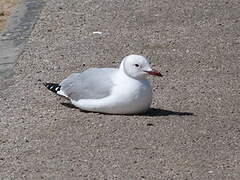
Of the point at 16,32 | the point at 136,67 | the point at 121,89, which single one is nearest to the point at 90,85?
the point at 121,89

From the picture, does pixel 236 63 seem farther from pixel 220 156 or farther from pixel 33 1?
pixel 33 1

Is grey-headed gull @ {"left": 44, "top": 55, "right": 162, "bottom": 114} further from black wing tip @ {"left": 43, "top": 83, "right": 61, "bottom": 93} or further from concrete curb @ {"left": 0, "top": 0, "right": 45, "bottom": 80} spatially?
concrete curb @ {"left": 0, "top": 0, "right": 45, "bottom": 80}

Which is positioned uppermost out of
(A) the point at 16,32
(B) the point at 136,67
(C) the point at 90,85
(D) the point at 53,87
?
(B) the point at 136,67

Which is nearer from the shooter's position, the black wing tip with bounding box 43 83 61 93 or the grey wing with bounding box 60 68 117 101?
the grey wing with bounding box 60 68 117 101

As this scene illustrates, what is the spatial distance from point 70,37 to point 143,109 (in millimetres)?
2764

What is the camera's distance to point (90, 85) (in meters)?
7.21

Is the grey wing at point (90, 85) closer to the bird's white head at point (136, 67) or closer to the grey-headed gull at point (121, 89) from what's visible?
the grey-headed gull at point (121, 89)

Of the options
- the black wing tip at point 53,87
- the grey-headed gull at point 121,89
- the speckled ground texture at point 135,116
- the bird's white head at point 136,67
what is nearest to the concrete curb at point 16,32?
the speckled ground texture at point 135,116

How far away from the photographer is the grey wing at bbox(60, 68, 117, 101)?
711 cm

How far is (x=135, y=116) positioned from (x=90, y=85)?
452 millimetres

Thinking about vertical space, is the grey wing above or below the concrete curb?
above

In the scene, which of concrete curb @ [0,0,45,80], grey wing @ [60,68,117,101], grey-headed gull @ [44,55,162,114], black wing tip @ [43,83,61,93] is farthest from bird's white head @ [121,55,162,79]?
concrete curb @ [0,0,45,80]

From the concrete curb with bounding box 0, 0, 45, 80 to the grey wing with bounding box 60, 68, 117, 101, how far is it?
129 cm

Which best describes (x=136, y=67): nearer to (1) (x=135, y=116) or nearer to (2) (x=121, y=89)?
(2) (x=121, y=89)
